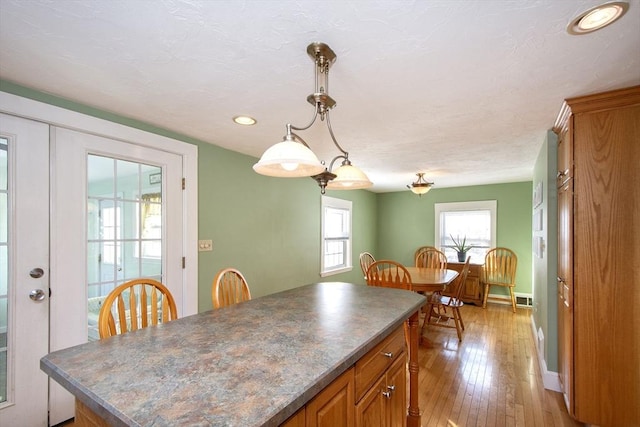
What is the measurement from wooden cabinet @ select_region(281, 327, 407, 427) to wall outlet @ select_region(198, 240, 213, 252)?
1.97m

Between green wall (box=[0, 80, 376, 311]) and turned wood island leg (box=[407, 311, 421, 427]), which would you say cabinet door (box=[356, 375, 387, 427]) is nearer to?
turned wood island leg (box=[407, 311, 421, 427])

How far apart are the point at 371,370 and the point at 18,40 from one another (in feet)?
6.96

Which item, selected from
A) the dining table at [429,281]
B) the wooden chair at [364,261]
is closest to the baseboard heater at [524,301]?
the dining table at [429,281]

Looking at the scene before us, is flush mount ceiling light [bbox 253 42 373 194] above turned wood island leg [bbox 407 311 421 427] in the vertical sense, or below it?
above

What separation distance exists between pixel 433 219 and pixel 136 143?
17.3 feet

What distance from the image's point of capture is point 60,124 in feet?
6.30

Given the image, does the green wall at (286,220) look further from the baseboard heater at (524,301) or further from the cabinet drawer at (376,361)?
the cabinet drawer at (376,361)

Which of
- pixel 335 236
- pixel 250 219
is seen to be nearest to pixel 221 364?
pixel 250 219

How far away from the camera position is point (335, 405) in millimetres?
999

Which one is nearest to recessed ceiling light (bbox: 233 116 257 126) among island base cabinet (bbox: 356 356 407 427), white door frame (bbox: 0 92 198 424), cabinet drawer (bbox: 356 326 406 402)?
white door frame (bbox: 0 92 198 424)

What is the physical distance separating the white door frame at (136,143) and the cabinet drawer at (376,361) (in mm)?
1923

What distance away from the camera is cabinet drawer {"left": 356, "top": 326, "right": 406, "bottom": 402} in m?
1.15

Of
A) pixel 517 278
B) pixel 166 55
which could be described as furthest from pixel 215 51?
pixel 517 278

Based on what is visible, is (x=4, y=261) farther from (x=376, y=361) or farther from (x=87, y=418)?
(x=376, y=361)
